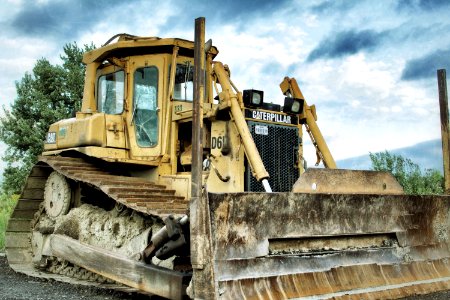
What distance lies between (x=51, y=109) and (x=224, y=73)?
61.6ft

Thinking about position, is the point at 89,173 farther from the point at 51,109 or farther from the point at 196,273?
the point at 51,109

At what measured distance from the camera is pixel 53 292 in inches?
239

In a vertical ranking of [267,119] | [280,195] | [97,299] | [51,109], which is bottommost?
[97,299]

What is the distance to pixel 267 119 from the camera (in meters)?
6.70

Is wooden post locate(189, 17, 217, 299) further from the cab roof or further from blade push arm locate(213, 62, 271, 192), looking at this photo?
the cab roof

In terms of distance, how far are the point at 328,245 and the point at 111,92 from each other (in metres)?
4.00

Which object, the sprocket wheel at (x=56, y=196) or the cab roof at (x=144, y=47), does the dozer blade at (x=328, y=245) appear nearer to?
the cab roof at (x=144, y=47)

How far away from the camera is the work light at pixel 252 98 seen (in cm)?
653

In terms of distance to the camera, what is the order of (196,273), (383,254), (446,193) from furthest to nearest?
(446,193)
(383,254)
(196,273)

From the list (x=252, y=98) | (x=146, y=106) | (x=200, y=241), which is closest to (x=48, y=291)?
(x=146, y=106)

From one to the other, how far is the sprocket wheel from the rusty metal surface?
3.75m

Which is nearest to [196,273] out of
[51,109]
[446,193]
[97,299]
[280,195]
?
[280,195]

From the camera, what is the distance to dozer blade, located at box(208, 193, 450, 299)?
4371mm

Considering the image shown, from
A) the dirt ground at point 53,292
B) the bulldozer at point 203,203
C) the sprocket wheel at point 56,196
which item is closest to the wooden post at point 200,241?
the bulldozer at point 203,203
